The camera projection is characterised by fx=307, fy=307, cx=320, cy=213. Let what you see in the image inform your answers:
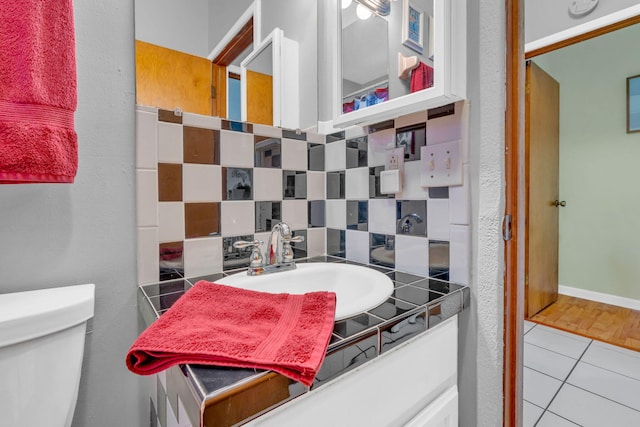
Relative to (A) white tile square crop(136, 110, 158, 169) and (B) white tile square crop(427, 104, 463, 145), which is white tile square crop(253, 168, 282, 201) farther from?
(B) white tile square crop(427, 104, 463, 145)

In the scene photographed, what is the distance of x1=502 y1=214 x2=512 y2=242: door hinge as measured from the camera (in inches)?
29.8

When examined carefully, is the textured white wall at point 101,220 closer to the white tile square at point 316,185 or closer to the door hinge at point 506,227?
the white tile square at point 316,185

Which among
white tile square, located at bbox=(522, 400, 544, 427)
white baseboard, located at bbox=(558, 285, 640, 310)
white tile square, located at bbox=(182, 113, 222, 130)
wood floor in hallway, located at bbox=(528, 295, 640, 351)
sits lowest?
white tile square, located at bbox=(522, 400, 544, 427)

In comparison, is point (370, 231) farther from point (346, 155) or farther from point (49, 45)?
point (49, 45)

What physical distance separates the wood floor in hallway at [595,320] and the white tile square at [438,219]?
1870 millimetres

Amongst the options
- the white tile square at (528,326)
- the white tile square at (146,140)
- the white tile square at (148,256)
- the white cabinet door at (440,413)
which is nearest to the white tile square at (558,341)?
the white tile square at (528,326)

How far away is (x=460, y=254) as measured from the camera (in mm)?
804

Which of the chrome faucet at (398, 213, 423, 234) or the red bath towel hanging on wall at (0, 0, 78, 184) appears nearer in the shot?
the red bath towel hanging on wall at (0, 0, 78, 184)

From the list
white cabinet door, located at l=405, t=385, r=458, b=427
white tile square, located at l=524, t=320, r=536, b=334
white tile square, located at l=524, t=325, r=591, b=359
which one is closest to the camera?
white cabinet door, located at l=405, t=385, r=458, b=427

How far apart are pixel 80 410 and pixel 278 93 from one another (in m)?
1.05

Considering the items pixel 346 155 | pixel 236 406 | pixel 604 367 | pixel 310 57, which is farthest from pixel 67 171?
pixel 604 367

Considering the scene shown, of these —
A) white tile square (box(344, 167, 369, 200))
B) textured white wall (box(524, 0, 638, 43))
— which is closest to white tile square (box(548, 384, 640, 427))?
white tile square (box(344, 167, 369, 200))

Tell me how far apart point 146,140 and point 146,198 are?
0.49ft

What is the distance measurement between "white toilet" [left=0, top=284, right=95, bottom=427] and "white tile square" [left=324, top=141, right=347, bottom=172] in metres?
0.82
